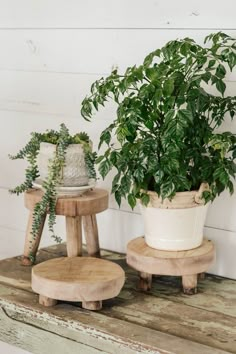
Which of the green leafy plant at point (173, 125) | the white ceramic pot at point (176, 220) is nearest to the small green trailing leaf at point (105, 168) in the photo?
the green leafy plant at point (173, 125)

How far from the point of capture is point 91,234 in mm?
1598

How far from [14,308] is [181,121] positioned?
496mm

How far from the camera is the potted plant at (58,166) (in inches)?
57.9

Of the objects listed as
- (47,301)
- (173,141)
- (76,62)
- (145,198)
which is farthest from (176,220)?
(76,62)

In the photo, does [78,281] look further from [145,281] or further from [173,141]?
[173,141]

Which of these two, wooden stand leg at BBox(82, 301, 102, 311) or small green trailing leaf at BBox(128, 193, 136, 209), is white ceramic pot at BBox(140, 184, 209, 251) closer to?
small green trailing leaf at BBox(128, 193, 136, 209)

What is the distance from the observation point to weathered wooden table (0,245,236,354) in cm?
120

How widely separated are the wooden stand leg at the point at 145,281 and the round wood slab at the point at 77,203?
7.3 inches

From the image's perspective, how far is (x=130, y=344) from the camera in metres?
1.19

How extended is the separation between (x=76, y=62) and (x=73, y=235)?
18.7 inches

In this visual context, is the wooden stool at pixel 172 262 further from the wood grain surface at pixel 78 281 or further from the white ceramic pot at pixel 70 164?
the white ceramic pot at pixel 70 164

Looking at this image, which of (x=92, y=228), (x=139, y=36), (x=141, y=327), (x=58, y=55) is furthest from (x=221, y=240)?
(x=58, y=55)

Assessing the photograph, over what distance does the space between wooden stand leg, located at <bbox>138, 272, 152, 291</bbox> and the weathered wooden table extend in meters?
0.01

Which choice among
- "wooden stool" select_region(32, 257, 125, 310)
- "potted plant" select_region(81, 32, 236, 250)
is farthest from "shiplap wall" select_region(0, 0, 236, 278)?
"wooden stool" select_region(32, 257, 125, 310)
